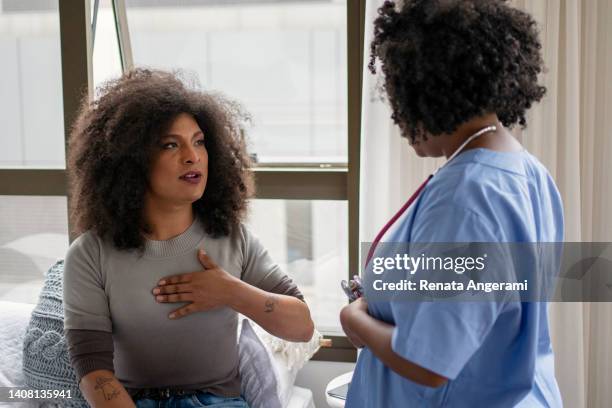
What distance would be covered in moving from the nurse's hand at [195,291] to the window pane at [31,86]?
1.67 m

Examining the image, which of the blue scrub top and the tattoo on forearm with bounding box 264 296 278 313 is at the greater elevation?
the blue scrub top

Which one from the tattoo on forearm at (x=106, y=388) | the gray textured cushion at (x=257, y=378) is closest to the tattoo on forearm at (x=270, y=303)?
the gray textured cushion at (x=257, y=378)

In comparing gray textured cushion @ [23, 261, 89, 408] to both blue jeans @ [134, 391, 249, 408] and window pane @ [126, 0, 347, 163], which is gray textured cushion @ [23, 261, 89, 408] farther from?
window pane @ [126, 0, 347, 163]

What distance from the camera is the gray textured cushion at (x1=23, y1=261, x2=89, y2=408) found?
1984mm

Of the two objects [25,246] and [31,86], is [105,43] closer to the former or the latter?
[31,86]

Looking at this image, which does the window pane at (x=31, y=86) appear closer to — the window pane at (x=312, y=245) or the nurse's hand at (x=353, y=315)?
the window pane at (x=312, y=245)

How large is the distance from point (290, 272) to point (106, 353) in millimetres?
1401

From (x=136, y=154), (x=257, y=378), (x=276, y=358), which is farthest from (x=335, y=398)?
(x=136, y=154)

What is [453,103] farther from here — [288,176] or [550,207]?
[288,176]

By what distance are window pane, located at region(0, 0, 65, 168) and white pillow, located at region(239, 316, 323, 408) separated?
4.66ft

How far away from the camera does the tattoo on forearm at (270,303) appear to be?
5.64ft

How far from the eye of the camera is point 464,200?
1021 mm

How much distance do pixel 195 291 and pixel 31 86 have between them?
1.88m

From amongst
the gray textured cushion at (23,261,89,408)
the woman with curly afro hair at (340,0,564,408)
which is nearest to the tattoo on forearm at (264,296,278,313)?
the woman with curly afro hair at (340,0,564,408)
